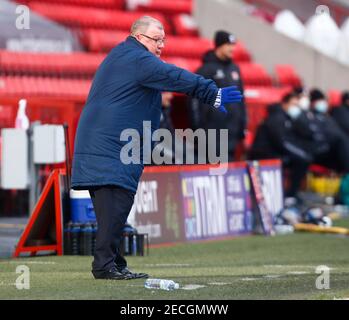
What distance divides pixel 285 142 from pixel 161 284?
11.4 meters

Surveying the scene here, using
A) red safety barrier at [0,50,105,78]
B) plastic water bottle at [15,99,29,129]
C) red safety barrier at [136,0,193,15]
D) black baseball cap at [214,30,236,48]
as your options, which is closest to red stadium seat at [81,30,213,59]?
red safety barrier at [0,50,105,78]

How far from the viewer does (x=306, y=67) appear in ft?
83.9

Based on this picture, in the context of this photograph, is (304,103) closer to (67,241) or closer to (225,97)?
(67,241)

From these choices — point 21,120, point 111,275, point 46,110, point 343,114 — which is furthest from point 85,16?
point 111,275

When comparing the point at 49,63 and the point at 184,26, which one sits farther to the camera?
the point at 184,26

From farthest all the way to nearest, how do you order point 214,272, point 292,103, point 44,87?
point 292,103 → point 44,87 → point 214,272

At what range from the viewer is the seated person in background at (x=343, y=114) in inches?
899

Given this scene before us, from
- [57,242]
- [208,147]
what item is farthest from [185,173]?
[57,242]

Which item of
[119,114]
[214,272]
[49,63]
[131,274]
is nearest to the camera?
[119,114]

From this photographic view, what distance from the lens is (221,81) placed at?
16094 millimetres

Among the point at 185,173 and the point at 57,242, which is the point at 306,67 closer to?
the point at 185,173

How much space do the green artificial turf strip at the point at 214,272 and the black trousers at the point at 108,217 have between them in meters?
0.20

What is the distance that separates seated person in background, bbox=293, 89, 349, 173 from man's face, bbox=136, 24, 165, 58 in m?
11.7

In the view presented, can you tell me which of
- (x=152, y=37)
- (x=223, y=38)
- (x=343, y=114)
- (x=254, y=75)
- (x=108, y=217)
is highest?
(x=254, y=75)
